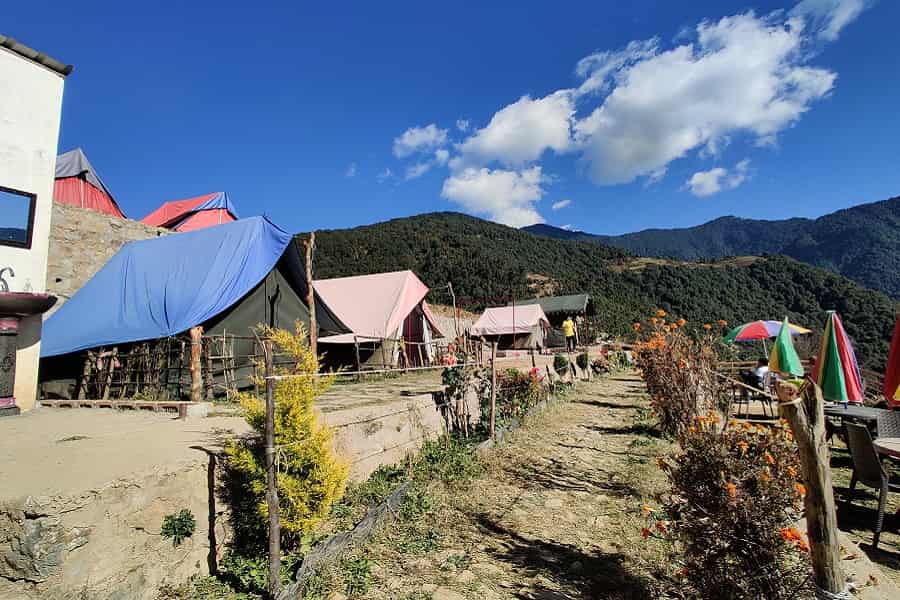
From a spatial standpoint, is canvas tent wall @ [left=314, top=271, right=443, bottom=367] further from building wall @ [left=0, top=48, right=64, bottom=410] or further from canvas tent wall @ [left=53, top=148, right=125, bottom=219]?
canvas tent wall @ [left=53, top=148, right=125, bottom=219]

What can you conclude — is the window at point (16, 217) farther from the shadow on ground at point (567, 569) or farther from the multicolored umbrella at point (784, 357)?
the multicolored umbrella at point (784, 357)

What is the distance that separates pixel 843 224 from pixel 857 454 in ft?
630

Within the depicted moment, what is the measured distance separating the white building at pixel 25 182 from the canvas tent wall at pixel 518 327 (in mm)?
20942

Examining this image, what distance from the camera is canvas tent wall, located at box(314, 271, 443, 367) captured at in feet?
48.4

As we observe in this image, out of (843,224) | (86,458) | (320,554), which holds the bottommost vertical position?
(320,554)

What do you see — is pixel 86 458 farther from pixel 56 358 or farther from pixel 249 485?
pixel 56 358

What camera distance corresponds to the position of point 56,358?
854 cm

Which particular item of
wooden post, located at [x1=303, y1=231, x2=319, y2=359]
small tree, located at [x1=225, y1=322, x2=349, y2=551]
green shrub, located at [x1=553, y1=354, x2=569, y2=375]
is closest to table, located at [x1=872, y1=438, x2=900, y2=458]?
small tree, located at [x1=225, y1=322, x2=349, y2=551]

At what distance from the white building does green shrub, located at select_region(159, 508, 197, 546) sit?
5437 mm

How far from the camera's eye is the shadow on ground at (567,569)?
3.24 metres

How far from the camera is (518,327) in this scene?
2683 cm

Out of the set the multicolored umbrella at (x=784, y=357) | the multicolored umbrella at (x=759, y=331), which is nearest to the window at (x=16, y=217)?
the multicolored umbrella at (x=784, y=357)

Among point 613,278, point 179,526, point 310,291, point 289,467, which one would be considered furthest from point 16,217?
point 613,278

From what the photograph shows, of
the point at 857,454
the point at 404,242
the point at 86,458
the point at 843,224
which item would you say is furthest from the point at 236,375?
the point at 843,224
